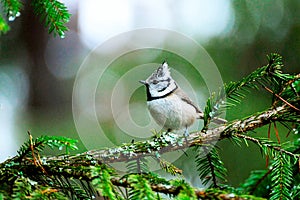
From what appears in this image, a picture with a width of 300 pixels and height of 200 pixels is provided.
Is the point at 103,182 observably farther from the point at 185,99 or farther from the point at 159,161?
the point at 185,99

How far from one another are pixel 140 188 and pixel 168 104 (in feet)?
4.39

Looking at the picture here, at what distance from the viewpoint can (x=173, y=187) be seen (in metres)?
0.80

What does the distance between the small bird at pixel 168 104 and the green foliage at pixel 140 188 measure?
1216mm

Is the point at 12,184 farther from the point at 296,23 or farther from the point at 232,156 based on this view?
the point at 296,23

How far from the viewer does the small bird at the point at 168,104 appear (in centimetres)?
204

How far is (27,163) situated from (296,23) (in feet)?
10.8

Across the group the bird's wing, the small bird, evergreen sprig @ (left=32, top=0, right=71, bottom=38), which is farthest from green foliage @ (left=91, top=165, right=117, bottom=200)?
the bird's wing

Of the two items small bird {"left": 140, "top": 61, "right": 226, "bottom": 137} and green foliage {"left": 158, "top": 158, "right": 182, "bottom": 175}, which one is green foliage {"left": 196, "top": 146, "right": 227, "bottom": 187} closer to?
green foliage {"left": 158, "top": 158, "right": 182, "bottom": 175}

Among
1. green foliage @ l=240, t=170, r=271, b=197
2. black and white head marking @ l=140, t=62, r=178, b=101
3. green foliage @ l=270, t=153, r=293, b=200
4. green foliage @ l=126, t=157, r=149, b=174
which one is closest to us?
green foliage @ l=270, t=153, r=293, b=200

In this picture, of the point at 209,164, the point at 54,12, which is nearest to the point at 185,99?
the point at 209,164

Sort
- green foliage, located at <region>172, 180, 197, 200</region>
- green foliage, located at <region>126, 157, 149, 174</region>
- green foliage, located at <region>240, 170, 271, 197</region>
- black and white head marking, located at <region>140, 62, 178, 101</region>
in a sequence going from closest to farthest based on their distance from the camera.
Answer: green foliage, located at <region>172, 180, 197, 200</region>, green foliage, located at <region>126, 157, 149, 174</region>, green foliage, located at <region>240, 170, 271, 197</region>, black and white head marking, located at <region>140, 62, 178, 101</region>

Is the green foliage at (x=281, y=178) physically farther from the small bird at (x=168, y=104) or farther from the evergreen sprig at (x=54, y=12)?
the small bird at (x=168, y=104)

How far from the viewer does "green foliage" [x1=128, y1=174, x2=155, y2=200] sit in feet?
2.47

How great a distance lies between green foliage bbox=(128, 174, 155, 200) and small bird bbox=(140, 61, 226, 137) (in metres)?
1.22
